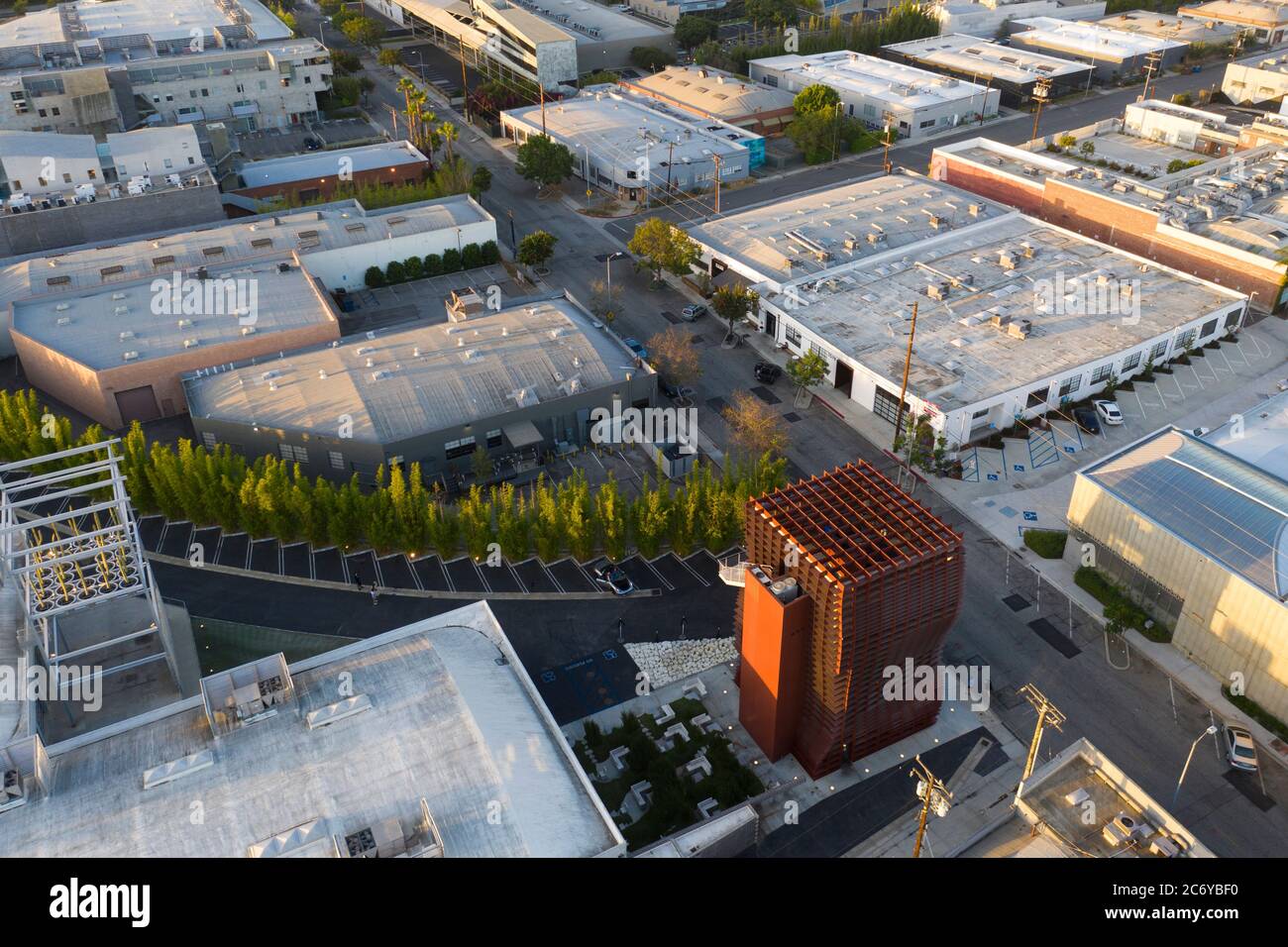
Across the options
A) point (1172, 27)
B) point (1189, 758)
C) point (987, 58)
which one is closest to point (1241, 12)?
point (1172, 27)

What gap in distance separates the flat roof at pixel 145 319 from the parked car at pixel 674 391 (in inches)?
1066

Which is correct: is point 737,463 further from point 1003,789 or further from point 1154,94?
point 1154,94

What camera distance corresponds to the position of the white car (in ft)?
238

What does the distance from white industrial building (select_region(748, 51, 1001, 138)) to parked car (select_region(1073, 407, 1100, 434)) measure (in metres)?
67.2

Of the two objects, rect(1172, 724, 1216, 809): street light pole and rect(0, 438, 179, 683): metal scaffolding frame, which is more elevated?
rect(0, 438, 179, 683): metal scaffolding frame

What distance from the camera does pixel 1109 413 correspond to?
7288cm

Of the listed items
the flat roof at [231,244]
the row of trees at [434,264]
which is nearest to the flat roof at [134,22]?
the flat roof at [231,244]

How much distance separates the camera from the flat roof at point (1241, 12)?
16338 cm

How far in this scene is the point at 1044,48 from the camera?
6038 inches

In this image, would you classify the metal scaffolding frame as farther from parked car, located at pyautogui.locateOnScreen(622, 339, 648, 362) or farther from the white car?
the white car

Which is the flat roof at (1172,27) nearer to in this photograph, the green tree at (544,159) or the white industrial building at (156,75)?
the green tree at (544,159)

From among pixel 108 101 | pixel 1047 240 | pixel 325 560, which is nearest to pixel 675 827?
pixel 325 560

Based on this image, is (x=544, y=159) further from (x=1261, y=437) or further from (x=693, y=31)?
(x=1261, y=437)

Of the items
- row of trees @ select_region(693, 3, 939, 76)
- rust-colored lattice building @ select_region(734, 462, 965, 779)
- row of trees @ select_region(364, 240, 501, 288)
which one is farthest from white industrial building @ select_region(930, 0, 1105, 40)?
rust-colored lattice building @ select_region(734, 462, 965, 779)
